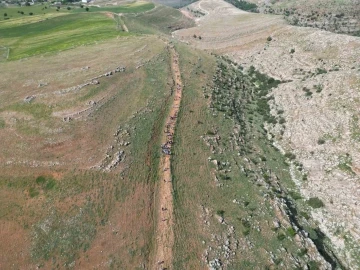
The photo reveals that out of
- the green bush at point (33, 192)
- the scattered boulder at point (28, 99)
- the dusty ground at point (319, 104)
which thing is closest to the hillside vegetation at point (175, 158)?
the green bush at point (33, 192)

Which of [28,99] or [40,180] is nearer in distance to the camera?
[40,180]

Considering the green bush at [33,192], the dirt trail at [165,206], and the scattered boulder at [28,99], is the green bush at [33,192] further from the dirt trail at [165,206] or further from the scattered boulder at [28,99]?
the scattered boulder at [28,99]

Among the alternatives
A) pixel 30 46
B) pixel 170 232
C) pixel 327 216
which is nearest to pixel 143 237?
pixel 170 232

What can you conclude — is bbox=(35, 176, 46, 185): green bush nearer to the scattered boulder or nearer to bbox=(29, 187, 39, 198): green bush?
bbox=(29, 187, 39, 198): green bush

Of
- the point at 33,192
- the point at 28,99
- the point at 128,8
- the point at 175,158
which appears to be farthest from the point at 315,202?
the point at 128,8

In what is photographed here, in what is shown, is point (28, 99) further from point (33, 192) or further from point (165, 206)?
point (165, 206)
